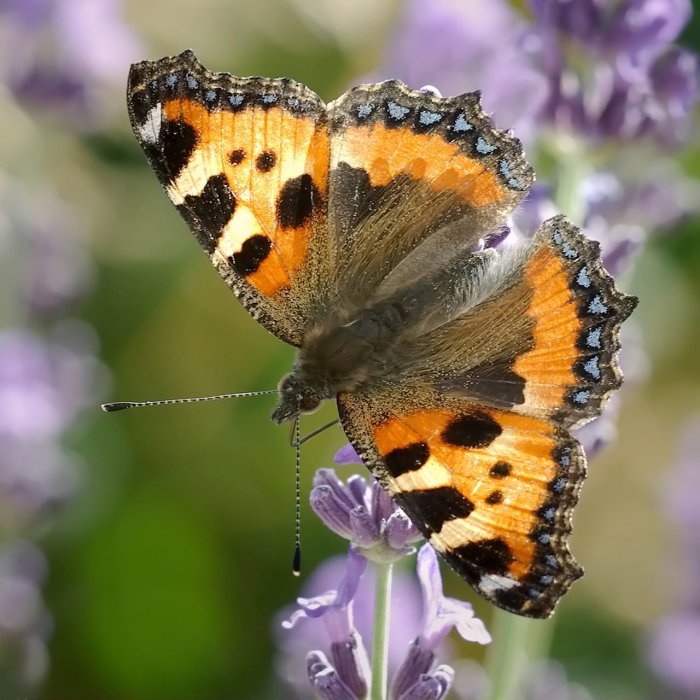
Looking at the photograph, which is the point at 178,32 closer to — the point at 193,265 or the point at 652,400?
the point at 193,265

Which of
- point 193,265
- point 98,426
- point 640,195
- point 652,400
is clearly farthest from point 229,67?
point 640,195

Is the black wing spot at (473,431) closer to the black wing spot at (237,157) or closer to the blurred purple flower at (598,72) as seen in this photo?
the black wing spot at (237,157)

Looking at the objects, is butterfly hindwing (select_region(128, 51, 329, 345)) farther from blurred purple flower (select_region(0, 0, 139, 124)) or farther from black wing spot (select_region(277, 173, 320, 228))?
blurred purple flower (select_region(0, 0, 139, 124))

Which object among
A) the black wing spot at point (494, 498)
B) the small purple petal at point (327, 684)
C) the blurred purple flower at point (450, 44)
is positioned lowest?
the small purple petal at point (327, 684)

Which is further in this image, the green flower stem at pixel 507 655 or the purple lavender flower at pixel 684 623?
the purple lavender flower at pixel 684 623

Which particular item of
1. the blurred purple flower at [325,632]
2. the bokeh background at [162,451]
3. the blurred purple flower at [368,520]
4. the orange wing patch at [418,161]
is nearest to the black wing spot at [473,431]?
the blurred purple flower at [368,520]

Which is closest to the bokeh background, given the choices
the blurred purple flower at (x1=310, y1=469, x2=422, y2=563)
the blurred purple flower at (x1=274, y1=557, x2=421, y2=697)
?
the blurred purple flower at (x1=274, y1=557, x2=421, y2=697)

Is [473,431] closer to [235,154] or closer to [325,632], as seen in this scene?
[235,154]
